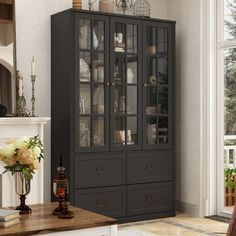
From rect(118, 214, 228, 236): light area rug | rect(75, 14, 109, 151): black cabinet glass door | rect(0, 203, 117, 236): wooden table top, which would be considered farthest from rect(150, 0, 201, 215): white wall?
rect(0, 203, 117, 236): wooden table top

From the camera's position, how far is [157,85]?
5.73 metres

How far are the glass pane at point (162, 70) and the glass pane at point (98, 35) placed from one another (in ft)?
2.49

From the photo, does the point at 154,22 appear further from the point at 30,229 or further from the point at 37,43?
the point at 30,229

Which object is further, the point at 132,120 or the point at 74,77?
the point at 132,120

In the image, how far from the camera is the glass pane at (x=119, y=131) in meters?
5.44

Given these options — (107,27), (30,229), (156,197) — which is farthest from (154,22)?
(30,229)

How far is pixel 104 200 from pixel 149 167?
64 cm

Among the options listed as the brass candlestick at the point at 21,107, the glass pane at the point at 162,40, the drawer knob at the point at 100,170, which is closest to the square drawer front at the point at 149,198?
the drawer knob at the point at 100,170

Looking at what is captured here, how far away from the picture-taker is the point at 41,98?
5441mm

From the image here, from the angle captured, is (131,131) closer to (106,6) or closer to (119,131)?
(119,131)

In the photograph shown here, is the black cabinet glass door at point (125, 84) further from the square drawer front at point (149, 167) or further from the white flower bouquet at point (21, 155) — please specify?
the white flower bouquet at point (21, 155)

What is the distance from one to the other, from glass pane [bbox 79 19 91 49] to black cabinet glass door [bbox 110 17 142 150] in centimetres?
26

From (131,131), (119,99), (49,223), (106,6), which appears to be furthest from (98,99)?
(49,223)

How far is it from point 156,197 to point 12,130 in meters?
1.78
